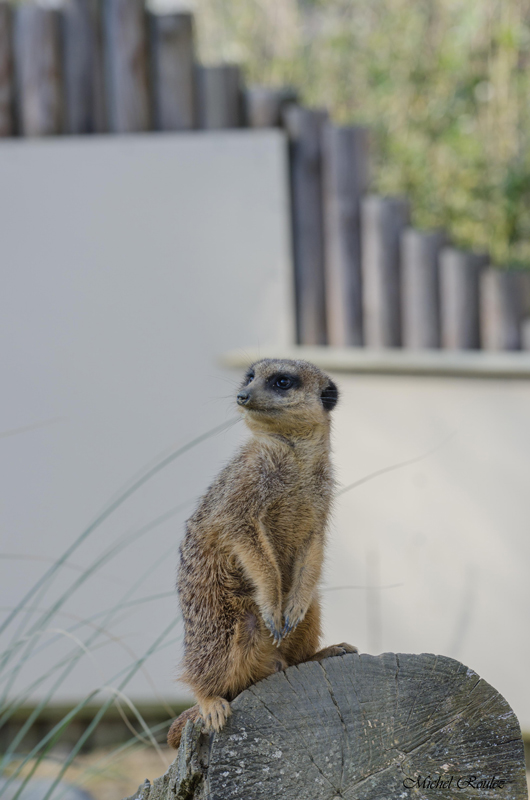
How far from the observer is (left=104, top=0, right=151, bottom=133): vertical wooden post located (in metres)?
4.38

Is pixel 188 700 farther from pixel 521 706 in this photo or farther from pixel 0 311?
pixel 0 311

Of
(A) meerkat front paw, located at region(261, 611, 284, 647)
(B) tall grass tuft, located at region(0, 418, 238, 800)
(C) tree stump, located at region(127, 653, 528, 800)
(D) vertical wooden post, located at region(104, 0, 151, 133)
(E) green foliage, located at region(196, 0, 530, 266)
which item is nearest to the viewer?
(C) tree stump, located at region(127, 653, 528, 800)

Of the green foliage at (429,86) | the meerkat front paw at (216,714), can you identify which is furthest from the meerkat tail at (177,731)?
the green foliage at (429,86)

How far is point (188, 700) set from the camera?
461 cm

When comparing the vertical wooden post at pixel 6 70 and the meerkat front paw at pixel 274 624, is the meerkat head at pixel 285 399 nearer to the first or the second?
the meerkat front paw at pixel 274 624

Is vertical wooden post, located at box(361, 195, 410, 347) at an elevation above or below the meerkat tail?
above

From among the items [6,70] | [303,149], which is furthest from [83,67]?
[303,149]

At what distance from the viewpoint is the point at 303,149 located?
4.55 meters


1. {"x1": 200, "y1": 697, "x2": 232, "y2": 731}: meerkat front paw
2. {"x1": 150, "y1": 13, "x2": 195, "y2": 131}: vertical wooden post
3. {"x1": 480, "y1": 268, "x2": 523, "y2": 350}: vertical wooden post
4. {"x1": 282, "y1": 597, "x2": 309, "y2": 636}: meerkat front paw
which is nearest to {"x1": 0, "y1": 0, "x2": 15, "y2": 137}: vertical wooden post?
{"x1": 150, "y1": 13, "x2": 195, "y2": 131}: vertical wooden post

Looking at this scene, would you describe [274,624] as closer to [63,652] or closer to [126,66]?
[63,652]

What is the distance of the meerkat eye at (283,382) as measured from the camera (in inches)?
72.2

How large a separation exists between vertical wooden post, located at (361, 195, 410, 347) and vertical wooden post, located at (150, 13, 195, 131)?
3.88ft

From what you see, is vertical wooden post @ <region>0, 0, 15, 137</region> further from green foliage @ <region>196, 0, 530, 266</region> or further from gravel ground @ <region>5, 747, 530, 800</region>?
gravel ground @ <region>5, 747, 530, 800</region>

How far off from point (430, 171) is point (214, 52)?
2.38 m
